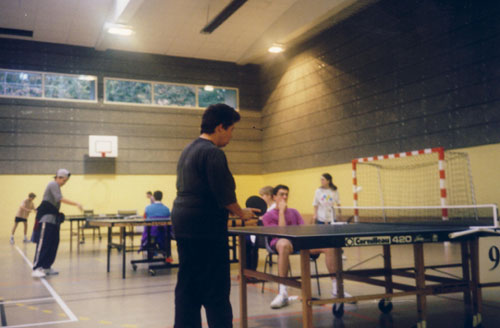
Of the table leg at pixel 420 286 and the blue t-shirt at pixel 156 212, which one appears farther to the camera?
the blue t-shirt at pixel 156 212

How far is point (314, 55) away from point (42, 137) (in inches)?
366

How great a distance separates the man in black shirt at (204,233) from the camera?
2428mm

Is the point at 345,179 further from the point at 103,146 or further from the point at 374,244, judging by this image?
the point at 374,244

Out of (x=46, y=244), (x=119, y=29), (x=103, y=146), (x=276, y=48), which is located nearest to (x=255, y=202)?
(x=46, y=244)

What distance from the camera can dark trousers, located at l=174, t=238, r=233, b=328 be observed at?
2445 millimetres

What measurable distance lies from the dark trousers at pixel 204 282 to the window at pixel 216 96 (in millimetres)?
14818

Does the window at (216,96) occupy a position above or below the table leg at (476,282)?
above

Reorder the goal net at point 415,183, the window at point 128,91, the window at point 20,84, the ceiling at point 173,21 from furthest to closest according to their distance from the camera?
1. the window at point 128,91
2. the window at point 20,84
3. the ceiling at point 173,21
4. the goal net at point 415,183

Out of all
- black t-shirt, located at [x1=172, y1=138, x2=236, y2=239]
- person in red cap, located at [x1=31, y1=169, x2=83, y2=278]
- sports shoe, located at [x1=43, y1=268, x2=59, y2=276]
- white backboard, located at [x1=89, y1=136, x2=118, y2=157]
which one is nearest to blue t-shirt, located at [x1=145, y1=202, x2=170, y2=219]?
person in red cap, located at [x1=31, y1=169, x2=83, y2=278]

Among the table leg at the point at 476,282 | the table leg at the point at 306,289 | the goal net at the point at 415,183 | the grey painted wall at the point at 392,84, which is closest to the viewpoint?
the table leg at the point at 306,289

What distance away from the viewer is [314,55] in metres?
14.6

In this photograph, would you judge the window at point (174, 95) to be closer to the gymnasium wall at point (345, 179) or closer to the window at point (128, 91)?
the window at point (128, 91)

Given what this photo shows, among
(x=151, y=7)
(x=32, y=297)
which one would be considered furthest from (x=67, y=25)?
(x=32, y=297)

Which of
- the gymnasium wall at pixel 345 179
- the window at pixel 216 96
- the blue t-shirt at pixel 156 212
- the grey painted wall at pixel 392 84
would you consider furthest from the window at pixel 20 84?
the blue t-shirt at pixel 156 212
